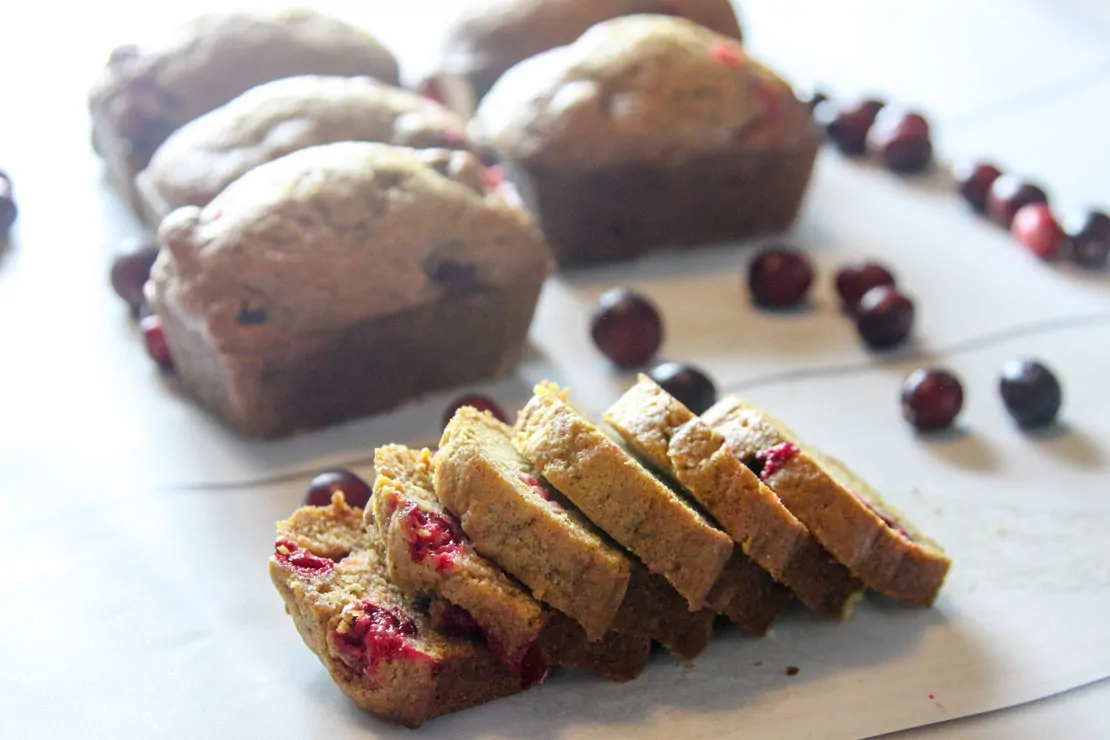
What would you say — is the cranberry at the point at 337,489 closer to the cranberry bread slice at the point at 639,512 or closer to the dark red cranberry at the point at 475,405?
the dark red cranberry at the point at 475,405

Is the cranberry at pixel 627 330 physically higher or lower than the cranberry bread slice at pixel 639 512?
lower

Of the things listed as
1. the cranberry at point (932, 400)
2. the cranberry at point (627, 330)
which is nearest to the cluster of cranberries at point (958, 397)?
the cranberry at point (932, 400)

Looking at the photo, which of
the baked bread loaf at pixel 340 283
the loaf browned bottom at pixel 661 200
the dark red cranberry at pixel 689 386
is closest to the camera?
the baked bread loaf at pixel 340 283

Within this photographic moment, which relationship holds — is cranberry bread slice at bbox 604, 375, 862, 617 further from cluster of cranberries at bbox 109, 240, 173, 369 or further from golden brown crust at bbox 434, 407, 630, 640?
cluster of cranberries at bbox 109, 240, 173, 369

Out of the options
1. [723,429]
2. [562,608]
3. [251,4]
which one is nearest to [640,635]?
[562,608]

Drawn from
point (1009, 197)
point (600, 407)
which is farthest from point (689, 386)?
point (1009, 197)

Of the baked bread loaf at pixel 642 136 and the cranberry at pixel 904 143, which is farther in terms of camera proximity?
the cranberry at pixel 904 143

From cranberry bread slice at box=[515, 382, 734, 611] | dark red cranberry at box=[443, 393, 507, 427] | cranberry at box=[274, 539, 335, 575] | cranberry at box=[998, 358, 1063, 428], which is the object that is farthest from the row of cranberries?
cranberry at box=[274, 539, 335, 575]

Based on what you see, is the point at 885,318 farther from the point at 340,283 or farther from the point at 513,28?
the point at 513,28

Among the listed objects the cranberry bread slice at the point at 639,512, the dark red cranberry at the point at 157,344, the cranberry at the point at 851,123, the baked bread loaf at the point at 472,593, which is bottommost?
the dark red cranberry at the point at 157,344
